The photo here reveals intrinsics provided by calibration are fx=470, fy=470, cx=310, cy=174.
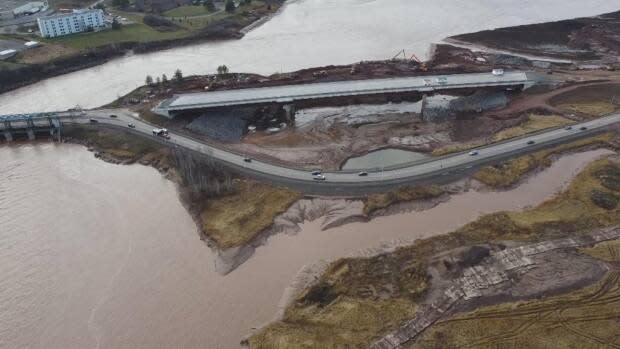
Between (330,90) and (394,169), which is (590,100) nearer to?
(394,169)

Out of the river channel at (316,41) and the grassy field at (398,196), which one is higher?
the river channel at (316,41)

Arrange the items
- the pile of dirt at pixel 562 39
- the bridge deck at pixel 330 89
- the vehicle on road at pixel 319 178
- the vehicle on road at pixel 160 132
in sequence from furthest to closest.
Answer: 1. the pile of dirt at pixel 562 39
2. the bridge deck at pixel 330 89
3. the vehicle on road at pixel 160 132
4. the vehicle on road at pixel 319 178

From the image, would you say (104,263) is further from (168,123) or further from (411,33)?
(411,33)

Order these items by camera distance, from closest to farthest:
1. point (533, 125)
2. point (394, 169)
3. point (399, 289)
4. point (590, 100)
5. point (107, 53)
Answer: point (399, 289)
point (394, 169)
point (533, 125)
point (590, 100)
point (107, 53)

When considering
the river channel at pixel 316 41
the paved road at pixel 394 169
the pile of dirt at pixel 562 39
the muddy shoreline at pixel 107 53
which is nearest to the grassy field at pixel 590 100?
the paved road at pixel 394 169

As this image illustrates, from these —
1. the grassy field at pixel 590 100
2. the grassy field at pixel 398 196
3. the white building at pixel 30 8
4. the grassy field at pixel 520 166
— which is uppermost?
the white building at pixel 30 8

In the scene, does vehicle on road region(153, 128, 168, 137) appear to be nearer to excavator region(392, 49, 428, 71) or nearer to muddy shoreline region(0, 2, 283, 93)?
muddy shoreline region(0, 2, 283, 93)

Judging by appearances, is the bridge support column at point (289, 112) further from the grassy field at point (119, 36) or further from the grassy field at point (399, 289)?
the grassy field at point (119, 36)

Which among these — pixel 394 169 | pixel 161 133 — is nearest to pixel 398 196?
pixel 394 169
